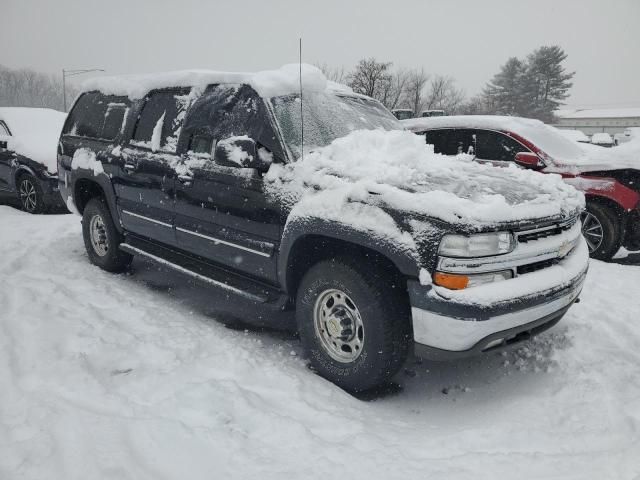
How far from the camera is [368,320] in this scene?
2.78 m

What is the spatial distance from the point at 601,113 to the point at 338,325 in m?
102

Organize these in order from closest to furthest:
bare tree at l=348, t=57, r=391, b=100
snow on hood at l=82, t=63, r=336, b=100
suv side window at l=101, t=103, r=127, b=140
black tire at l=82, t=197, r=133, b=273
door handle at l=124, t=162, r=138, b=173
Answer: snow on hood at l=82, t=63, r=336, b=100, door handle at l=124, t=162, r=138, b=173, suv side window at l=101, t=103, r=127, b=140, black tire at l=82, t=197, r=133, b=273, bare tree at l=348, t=57, r=391, b=100

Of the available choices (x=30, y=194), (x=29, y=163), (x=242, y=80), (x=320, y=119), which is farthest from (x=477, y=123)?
(x=30, y=194)

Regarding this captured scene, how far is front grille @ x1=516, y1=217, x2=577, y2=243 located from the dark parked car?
23.6 ft

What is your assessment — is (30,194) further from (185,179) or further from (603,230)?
(603,230)

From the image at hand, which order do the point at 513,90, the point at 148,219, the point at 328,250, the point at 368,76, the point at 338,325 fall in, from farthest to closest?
1. the point at 513,90
2. the point at 368,76
3. the point at 148,219
4. the point at 328,250
5. the point at 338,325

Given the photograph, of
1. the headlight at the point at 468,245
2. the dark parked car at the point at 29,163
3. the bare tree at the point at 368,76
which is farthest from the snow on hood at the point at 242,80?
the bare tree at the point at 368,76

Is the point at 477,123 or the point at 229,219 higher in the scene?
the point at 477,123

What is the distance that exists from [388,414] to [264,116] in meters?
2.21

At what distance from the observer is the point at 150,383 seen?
283cm

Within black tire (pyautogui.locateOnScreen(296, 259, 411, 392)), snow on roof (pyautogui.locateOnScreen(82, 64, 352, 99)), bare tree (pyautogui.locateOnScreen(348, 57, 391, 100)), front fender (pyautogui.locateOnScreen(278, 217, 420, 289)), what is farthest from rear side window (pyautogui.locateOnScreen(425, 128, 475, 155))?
bare tree (pyautogui.locateOnScreen(348, 57, 391, 100))

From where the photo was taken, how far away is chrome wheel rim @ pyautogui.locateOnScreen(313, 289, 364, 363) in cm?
294

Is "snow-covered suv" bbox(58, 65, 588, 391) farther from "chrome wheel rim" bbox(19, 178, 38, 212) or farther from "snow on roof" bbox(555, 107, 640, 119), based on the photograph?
"snow on roof" bbox(555, 107, 640, 119)

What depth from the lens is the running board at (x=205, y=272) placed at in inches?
136
